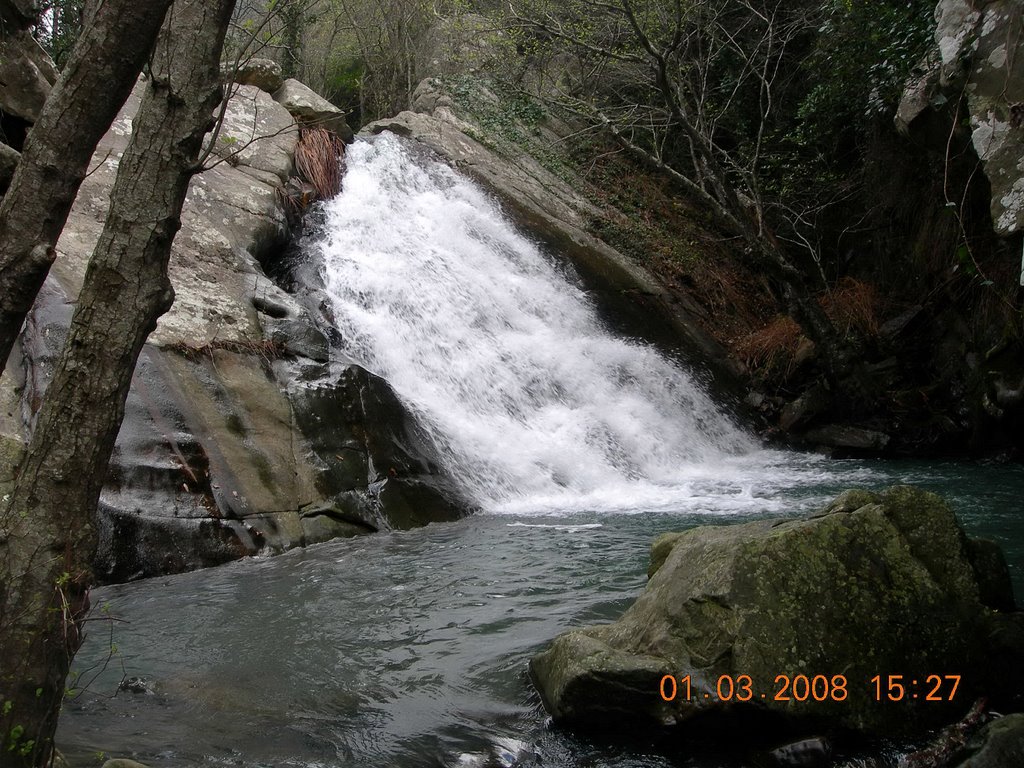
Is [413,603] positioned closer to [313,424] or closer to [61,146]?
[313,424]

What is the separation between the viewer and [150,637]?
16.6 ft

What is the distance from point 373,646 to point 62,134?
329 centimetres

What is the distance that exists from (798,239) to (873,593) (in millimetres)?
11439

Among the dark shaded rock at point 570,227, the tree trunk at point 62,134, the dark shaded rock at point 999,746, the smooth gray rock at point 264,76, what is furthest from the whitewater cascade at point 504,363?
the tree trunk at point 62,134

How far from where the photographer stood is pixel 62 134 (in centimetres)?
271

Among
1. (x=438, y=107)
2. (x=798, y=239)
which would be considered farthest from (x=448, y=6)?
(x=798, y=239)

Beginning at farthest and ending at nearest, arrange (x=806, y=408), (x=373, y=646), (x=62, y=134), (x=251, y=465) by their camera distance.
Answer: (x=806, y=408) → (x=251, y=465) → (x=373, y=646) → (x=62, y=134)

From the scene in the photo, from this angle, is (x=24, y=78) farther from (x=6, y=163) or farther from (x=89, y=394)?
(x=89, y=394)

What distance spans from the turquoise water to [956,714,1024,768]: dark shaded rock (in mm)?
1005

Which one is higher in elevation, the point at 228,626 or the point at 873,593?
the point at 873,593

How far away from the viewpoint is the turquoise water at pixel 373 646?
3.70 m

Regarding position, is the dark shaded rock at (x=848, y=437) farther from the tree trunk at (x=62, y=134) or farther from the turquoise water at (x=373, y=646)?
the tree trunk at (x=62, y=134)

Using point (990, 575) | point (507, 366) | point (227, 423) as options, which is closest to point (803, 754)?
point (990, 575)

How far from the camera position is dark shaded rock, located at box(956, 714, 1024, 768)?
3.06 meters
